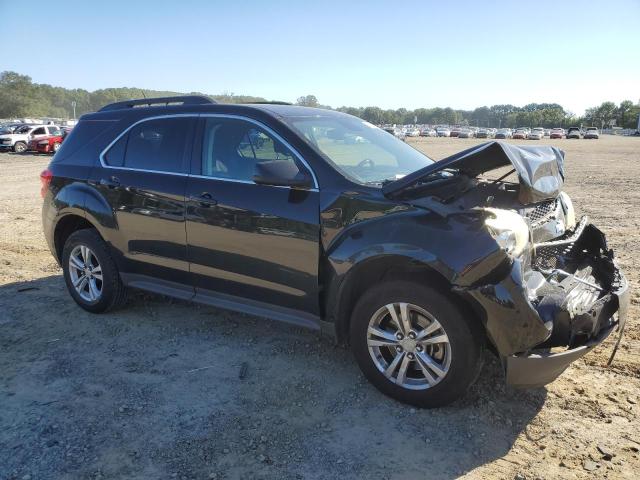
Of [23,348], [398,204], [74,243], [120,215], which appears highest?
[398,204]

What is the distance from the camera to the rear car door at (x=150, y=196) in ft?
14.4

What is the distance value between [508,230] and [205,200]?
2.28 meters

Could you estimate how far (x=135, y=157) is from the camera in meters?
4.73

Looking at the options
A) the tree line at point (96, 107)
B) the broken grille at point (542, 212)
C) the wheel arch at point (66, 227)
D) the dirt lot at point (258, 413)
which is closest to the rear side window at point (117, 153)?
the wheel arch at point (66, 227)

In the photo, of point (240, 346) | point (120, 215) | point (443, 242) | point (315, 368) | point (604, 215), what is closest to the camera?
point (443, 242)

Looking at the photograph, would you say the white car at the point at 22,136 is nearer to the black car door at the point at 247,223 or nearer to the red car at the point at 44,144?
the red car at the point at 44,144

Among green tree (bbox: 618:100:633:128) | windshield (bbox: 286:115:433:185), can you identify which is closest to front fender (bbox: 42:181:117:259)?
windshield (bbox: 286:115:433:185)

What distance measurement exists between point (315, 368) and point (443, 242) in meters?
1.49

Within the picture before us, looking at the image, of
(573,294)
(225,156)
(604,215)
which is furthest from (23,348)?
(604,215)

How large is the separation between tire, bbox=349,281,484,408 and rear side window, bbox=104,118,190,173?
6.76 ft

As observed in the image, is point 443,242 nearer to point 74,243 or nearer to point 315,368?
point 315,368

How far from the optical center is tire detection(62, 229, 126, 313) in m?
4.94

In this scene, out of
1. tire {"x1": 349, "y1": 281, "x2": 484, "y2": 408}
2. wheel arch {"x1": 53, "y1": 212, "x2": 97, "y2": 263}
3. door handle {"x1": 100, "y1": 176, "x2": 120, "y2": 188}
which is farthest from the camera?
wheel arch {"x1": 53, "y1": 212, "x2": 97, "y2": 263}

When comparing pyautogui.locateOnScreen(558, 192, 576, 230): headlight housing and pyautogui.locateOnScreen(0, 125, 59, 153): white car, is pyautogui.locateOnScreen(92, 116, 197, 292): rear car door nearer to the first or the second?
pyautogui.locateOnScreen(558, 192, 576, 230): headlight housing
